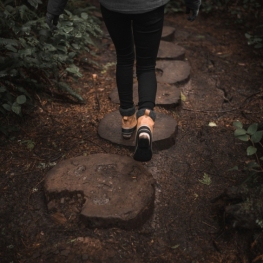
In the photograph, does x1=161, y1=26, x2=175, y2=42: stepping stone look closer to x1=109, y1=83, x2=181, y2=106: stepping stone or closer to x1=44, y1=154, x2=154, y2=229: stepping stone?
x1=109, y1=83, x2=181, y2=106: stepping stone

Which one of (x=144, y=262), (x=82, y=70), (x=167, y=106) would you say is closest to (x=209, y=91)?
(x=167, y=106)

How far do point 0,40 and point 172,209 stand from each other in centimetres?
216

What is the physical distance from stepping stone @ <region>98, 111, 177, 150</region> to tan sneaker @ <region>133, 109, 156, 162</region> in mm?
433

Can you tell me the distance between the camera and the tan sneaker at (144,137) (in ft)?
8.20

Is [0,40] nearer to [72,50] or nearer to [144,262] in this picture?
[72,50]

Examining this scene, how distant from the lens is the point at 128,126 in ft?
9.90

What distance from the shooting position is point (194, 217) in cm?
247

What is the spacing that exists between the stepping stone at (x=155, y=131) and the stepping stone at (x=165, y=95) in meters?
0.28

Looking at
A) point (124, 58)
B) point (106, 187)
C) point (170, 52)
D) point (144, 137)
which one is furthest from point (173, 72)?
point (106, 187)

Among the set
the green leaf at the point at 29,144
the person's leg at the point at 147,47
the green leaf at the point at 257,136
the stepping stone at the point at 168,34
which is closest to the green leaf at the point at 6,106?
the green leaf at the point at 29,144

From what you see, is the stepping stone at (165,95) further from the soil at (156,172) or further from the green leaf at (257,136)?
the green leaf at (257,136)

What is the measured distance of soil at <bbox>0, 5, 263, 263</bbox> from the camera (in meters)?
2.22

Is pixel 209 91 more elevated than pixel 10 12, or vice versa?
pixel 10 12

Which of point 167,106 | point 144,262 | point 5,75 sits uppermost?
point 5,75
